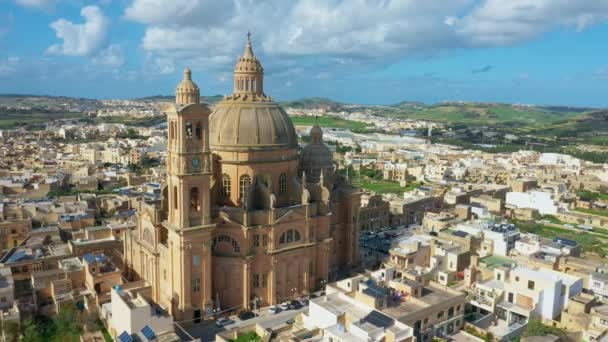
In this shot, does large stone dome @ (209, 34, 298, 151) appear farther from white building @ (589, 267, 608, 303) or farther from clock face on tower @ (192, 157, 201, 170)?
white building @ (589, 267, 608, 303)

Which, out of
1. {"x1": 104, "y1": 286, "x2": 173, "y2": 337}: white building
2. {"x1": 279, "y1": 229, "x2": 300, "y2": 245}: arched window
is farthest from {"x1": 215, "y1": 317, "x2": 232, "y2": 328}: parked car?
{"x1": 279, "y1": 229, "x2": 300, "y2": 245}: arched window

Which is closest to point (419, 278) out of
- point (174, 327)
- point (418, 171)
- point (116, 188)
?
point (174, 327)

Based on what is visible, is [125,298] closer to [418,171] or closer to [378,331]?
[378,331]

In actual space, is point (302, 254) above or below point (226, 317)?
above

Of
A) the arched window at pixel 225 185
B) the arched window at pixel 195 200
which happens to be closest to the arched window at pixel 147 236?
the arched window at pixel 195 200

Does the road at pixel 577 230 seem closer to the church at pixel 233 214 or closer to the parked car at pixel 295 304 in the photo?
the church at pixel 233 214

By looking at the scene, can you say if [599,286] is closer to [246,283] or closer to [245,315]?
[246,283]

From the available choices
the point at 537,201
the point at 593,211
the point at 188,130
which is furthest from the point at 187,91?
the point at 593,211
